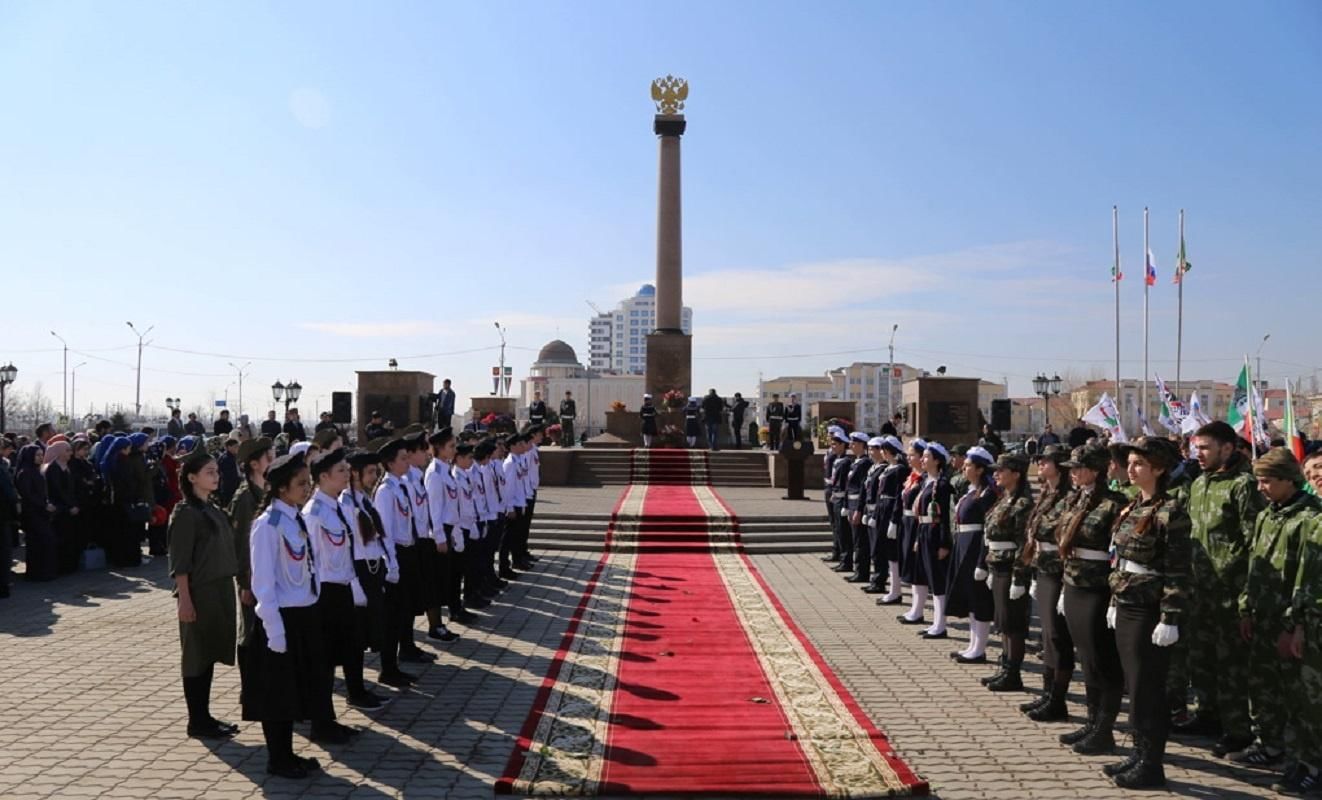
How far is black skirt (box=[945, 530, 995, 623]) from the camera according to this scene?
9203mm

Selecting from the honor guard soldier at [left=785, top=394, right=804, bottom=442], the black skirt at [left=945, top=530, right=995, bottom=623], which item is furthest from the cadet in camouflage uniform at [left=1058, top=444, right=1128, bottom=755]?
the honor guard soldier at [left=785, top=394, right=804, bottom=442]

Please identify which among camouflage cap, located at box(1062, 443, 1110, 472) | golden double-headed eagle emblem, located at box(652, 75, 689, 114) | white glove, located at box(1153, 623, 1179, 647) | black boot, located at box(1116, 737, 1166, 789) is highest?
golden double-headed eagle emblem, located at box(652, 75, 689, 114)

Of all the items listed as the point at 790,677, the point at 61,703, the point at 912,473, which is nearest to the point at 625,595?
the point at 912,473

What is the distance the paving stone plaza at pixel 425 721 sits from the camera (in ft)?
19.5

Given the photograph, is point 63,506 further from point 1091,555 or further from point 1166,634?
point 1166,634

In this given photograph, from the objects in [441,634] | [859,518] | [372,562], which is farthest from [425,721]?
[859,518]

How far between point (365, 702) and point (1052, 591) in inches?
196

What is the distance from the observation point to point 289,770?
6016 mm

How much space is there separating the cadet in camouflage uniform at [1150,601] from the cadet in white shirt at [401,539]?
543cm

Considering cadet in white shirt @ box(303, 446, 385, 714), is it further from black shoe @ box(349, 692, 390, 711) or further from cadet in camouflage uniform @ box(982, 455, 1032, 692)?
cadet in camouflage uniform @ box(982, 455, 1032, 692)

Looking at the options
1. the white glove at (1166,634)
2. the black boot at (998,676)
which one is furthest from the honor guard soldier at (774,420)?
the white glove at (1166,634)

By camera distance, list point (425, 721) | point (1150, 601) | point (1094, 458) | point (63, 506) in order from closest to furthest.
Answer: point (1150, 601) → point (1094, 458) → point (425, 721) → point (63, 506)

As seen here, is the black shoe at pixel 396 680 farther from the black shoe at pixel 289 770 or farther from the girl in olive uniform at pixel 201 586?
the black shoe at pixel 289 770

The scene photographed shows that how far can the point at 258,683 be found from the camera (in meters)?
6.00
